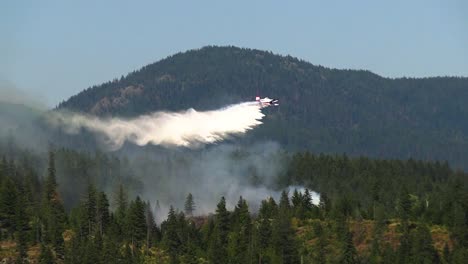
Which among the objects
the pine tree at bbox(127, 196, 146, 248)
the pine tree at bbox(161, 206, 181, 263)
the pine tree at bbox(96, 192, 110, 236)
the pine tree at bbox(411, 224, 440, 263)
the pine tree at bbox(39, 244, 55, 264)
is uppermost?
the pine tree at bbox(96, 192, 110, 236)

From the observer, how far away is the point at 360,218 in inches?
6324

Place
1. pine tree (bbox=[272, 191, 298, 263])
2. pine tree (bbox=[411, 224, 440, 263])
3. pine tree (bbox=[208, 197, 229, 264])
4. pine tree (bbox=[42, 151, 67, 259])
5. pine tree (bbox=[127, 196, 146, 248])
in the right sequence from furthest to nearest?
pine tree (bbox=[127, 196, 146, 248]) < pine tree (bbox=[42, 151, 67, 259]) < pine tree (bbox=[272, 191, 298, 263]) < pine tree (bbox=[208, 197, 229, 264]) < pine tree (bbox=[411, 224, 440, 263])

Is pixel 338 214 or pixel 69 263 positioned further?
pixel 338 214

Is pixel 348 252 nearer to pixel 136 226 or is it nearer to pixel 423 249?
pixel 423 249

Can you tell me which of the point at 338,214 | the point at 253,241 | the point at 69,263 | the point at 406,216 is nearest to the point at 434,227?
the point at 406,216

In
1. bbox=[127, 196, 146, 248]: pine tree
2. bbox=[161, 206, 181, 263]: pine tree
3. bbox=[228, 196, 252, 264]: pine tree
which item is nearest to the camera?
bbox=[228, 196, 252, 264]: pine tree

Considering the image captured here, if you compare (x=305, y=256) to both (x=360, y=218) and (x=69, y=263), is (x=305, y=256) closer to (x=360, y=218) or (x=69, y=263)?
(x=360, y=218)

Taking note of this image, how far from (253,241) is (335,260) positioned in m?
12.9

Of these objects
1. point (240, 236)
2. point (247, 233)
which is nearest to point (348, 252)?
point (247, 233)

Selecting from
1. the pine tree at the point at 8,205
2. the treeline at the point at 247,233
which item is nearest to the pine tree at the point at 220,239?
the treeline at the point at 247,233

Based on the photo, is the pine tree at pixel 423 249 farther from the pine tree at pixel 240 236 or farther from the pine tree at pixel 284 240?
the pine tree at pixel 240 236

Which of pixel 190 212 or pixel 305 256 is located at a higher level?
pixel 190 212

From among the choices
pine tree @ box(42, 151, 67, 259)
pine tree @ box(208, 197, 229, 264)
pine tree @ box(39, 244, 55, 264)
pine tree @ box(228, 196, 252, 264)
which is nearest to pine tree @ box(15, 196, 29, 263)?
pine tree @ box(39, 244, 55, 264)

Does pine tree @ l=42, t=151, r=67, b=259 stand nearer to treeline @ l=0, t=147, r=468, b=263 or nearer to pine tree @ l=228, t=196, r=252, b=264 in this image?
treeline @ l=0, t=147, r=468, b=263
